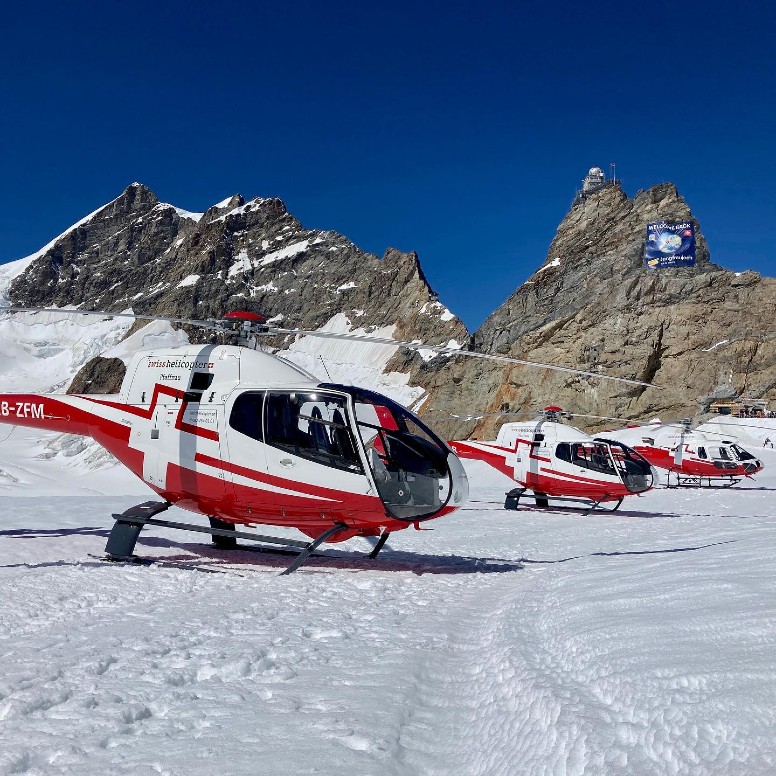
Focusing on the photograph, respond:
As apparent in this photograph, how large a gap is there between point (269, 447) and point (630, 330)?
48.3 m

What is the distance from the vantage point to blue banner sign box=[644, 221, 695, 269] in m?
52.2

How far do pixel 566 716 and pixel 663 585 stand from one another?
7.91ft

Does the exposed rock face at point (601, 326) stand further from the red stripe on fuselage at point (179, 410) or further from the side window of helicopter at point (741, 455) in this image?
the red stripe on fuselage at point (179, 410)

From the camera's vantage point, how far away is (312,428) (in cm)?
699

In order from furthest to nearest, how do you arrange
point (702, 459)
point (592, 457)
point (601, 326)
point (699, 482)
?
1. point (601, 326)
2. point (699, 482)
3. point (702, 459)
4. point (592, 457)

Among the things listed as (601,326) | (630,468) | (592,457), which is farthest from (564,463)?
(601,326)

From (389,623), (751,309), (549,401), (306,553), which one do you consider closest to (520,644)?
(389,623)

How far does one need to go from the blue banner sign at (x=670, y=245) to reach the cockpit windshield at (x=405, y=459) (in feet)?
168

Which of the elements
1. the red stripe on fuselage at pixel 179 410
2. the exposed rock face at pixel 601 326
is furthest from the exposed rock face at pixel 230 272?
the red stripe on fuselage at pixel 179 410

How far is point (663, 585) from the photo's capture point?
15.6 ft

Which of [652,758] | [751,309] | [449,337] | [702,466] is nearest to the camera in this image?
[652,758]

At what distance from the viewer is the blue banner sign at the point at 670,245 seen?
171ft

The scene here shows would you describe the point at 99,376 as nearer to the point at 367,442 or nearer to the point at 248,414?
the point at 248,414

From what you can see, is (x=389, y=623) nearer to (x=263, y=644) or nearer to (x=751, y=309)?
(x=263, y=644)
